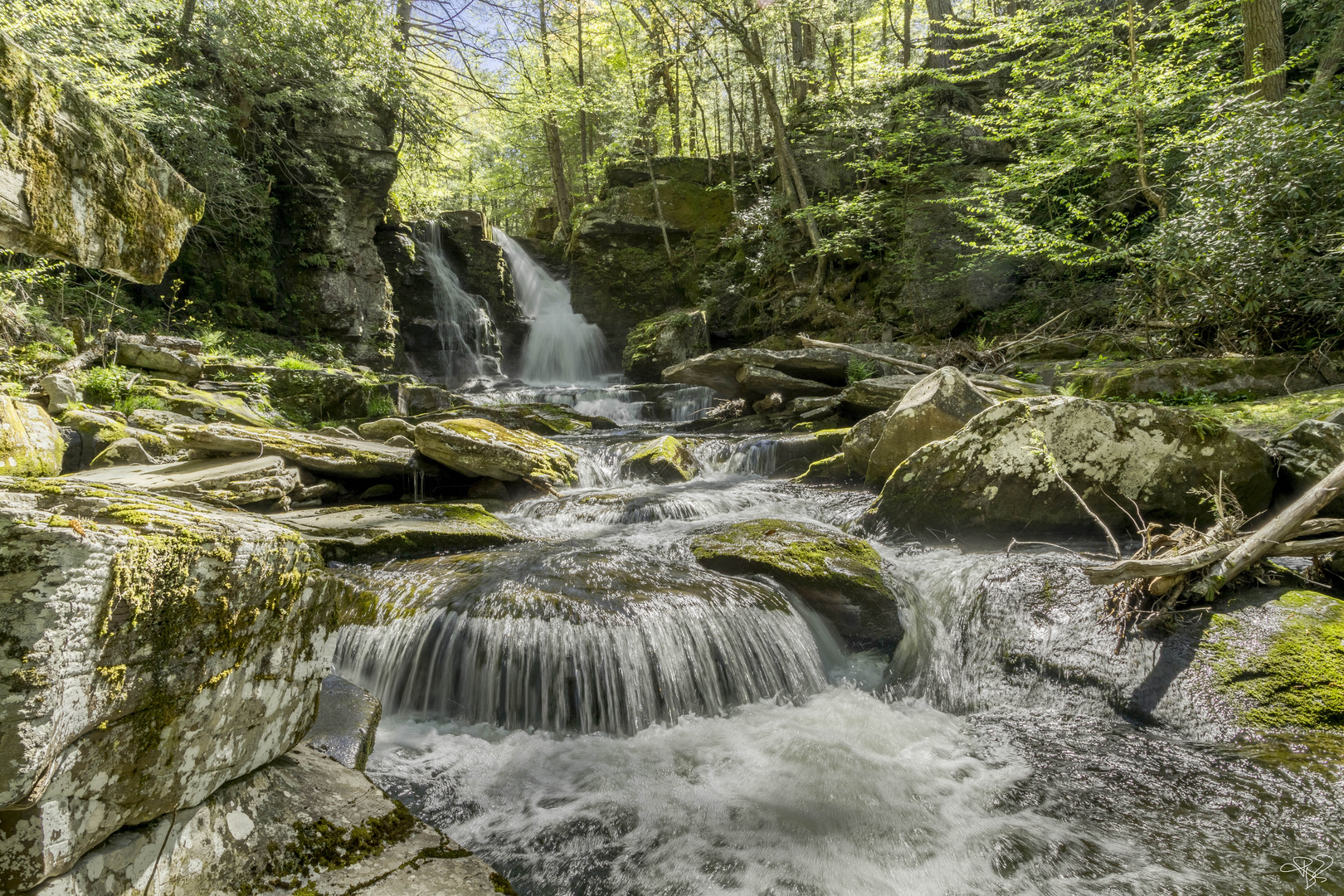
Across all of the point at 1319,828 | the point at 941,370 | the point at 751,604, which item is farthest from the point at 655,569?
the point at 941,370

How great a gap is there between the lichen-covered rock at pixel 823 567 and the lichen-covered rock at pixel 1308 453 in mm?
3197

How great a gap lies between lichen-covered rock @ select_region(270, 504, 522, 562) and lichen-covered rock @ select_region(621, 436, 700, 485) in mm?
2820

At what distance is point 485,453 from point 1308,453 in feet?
27.1

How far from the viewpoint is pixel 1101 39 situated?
10.7m

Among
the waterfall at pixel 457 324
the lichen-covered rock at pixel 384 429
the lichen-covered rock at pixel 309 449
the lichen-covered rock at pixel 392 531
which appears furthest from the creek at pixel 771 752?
the waterfall at pixel 457 324

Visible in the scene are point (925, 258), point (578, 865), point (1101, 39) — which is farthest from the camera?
point (925, 258)

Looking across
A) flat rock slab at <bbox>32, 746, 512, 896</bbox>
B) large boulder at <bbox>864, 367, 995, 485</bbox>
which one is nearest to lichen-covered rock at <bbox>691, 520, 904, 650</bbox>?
large boulder at <bbox>864, 367, 995, 485</bbox>

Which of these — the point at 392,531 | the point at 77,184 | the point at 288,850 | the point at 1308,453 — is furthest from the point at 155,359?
the point at 1308,453

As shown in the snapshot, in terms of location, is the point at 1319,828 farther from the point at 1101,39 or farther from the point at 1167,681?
the point at 1101,39

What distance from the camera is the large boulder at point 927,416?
274 inches

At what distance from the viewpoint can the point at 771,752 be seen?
11.8ft

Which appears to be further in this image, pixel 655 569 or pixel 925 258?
pixel 925 258

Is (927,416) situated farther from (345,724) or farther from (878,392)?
(345,724)

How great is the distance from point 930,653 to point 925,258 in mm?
12951
